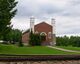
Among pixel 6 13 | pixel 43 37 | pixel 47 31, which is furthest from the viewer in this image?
pixel 47 31

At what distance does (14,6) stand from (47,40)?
3395cm

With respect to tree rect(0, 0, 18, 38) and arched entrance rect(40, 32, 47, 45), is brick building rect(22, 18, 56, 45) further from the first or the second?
tree rect(0, 0, 18, 38)

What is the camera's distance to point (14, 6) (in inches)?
1975

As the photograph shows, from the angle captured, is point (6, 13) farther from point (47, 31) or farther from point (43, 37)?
point (47, 31)

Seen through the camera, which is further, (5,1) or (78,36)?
(78,36)

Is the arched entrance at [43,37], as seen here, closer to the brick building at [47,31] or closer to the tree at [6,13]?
the brick building at [47,31]

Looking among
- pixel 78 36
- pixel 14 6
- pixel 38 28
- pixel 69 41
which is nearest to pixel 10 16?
pixel 14 6

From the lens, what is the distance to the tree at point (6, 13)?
4738cm

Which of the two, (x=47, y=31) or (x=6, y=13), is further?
(x=47, y=31)

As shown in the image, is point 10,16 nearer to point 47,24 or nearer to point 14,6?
point 14,6

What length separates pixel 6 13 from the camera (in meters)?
47.8

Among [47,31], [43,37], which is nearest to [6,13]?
[43,37]

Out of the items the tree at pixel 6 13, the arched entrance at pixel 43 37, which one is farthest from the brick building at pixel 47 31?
the tree at pixel 6 13

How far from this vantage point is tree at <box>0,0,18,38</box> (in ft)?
155
